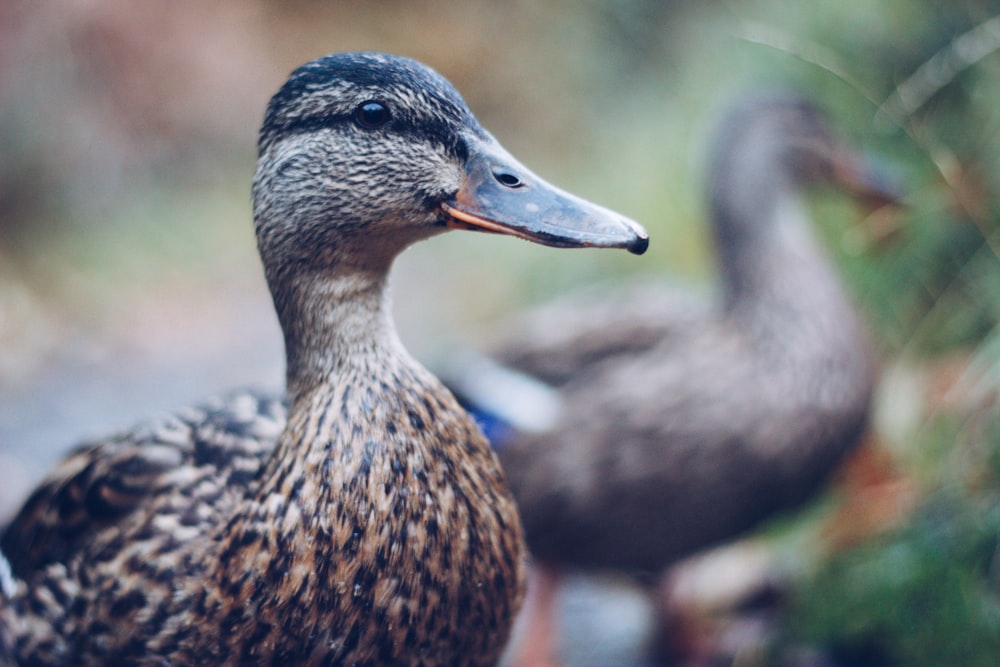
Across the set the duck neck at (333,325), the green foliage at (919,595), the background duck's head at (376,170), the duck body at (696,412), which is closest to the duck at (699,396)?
the duck body at (696,412)

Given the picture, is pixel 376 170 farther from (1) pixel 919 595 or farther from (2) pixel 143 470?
(1) pixel 919 595

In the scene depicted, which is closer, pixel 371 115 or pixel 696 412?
pixel 371 115

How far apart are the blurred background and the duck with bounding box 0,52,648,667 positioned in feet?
4.99

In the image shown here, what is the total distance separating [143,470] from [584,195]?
340 centimetres

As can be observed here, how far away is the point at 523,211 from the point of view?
139 centimetres

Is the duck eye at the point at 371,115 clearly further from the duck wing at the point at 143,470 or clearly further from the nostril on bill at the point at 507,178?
the duck wing at the point at 143,470

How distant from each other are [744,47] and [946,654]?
9.50 ft

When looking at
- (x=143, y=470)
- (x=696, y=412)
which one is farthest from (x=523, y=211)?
(x=696, y=412)

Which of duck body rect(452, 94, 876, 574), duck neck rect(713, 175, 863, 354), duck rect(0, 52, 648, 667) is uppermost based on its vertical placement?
duck neck rect(713, 175, 863, 354)

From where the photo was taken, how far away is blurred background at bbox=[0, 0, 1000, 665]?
256 centimetres

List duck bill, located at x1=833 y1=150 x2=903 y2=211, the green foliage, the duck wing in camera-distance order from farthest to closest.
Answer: duck bill, located at x1=833 y1=150 x2=903 y2=211 → the green foliage → the duck wing

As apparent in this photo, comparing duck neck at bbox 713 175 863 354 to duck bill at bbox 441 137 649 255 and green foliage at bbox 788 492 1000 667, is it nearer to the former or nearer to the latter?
green foliage at bbox 788 492 1000 667

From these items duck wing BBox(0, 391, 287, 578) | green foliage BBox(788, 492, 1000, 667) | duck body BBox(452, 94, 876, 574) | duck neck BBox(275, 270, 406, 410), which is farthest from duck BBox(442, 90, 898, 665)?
duck neck BBox(275, 270, 406, 410)

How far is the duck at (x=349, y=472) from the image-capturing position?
138 cm
